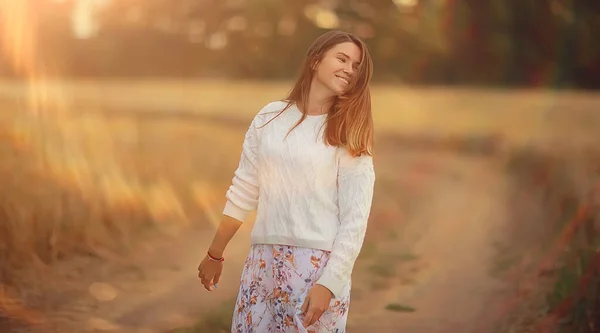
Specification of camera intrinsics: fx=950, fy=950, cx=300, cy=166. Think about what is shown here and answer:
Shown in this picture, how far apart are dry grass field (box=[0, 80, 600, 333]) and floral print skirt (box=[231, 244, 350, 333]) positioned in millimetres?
1874

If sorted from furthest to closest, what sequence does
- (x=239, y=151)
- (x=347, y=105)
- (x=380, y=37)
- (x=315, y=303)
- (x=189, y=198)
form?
(x=380, y=37) → (x=239, y=151) → (x=189, y=198) → (x=347, y=105) → (x=315, y=303)

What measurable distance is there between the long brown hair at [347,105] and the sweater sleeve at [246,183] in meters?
0.12

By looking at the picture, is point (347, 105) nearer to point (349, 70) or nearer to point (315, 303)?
point (349, 70)

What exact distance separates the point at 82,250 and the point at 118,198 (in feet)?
0.94

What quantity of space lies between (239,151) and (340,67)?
7.39ft

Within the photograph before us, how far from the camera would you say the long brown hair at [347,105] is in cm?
233

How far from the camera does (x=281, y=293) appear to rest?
2.35 metres

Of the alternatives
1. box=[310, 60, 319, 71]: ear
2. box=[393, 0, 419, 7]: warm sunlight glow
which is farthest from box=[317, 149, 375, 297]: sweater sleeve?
box=[393, 0, 419, 7]: warm sunlight glow

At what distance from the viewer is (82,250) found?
4.32m

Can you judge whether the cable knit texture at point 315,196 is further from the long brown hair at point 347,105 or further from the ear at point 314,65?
the ear at point 314,65

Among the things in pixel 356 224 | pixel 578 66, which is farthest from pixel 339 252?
pixel 578 66

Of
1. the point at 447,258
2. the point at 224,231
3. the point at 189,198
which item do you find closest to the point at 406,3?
the point at 447,258

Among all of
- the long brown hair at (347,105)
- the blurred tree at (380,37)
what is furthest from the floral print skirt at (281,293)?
the blurred tree at (380,37)

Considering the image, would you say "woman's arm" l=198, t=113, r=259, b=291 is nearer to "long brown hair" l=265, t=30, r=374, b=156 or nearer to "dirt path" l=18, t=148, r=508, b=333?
"long brown hair" l=265, t=30, r=374, b=156
